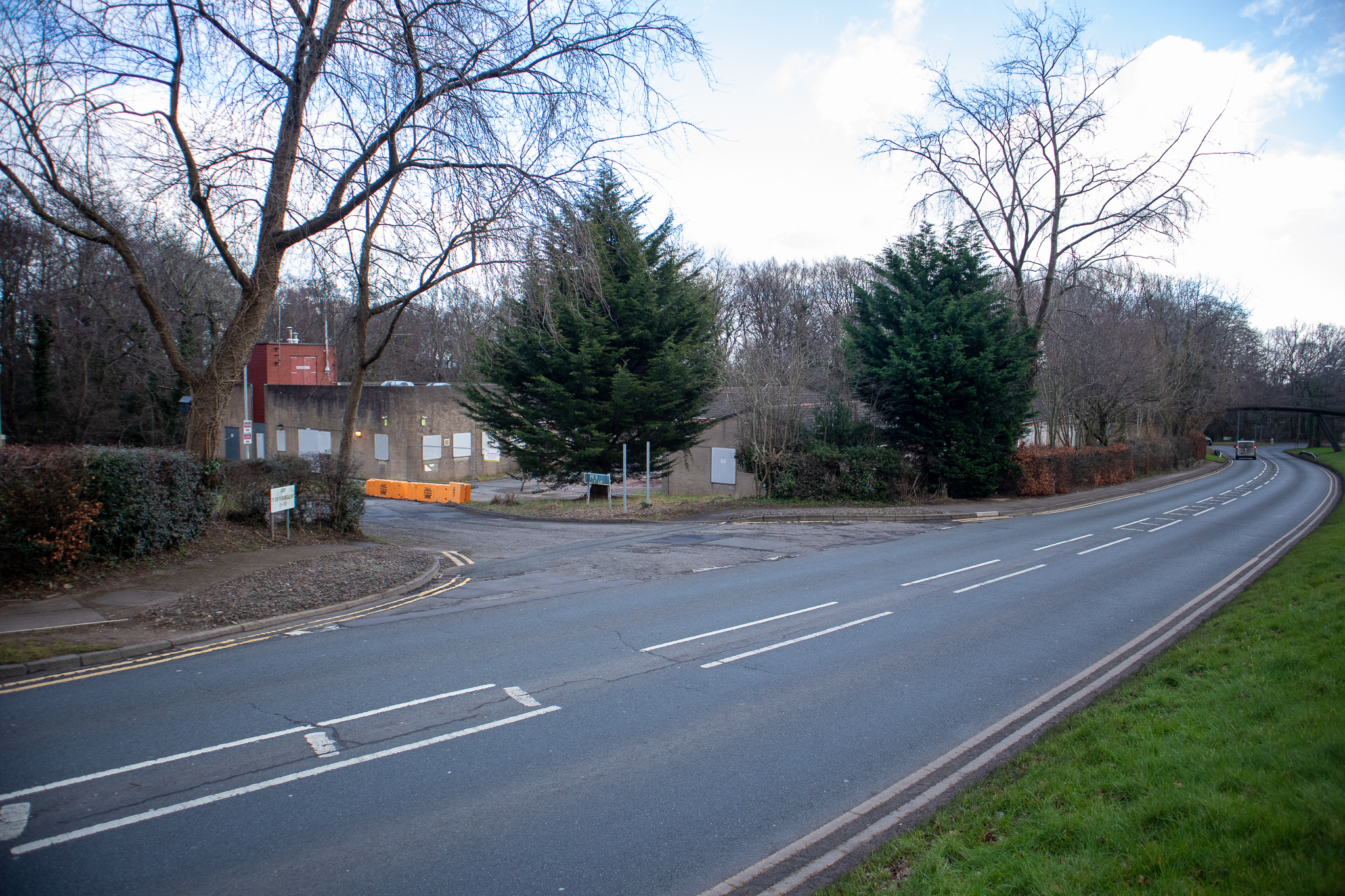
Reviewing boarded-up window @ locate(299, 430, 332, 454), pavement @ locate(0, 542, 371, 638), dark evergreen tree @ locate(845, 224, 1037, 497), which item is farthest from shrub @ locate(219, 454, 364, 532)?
boarded-up window @ locate(299, 430, 332, 454)

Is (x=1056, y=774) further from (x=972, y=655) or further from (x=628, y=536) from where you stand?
(x=628, y=536)

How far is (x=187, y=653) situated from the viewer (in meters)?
8.25

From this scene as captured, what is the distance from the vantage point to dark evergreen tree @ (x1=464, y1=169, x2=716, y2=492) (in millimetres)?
22781

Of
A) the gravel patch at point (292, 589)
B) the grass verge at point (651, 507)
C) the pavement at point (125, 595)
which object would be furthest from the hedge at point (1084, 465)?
the pavement at point (125, 595)

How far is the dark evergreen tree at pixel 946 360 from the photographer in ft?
79.1

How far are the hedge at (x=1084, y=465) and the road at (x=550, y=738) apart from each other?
16887 mm

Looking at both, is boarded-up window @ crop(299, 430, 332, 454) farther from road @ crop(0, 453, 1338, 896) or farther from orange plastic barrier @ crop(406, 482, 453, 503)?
road @ crop(0, 453, 1338, 896)

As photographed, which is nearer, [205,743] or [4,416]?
[205,743]

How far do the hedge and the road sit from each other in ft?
55.4

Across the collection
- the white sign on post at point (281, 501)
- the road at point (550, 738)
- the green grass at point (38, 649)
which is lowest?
the road at point (550, 738)

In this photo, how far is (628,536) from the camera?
18688 millimetres

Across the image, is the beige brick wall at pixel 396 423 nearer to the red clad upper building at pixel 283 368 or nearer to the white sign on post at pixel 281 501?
the red clad upper building at pixel 283 368

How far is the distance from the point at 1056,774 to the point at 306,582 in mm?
10701

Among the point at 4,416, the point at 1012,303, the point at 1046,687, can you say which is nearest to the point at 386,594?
the point at 1046,687
